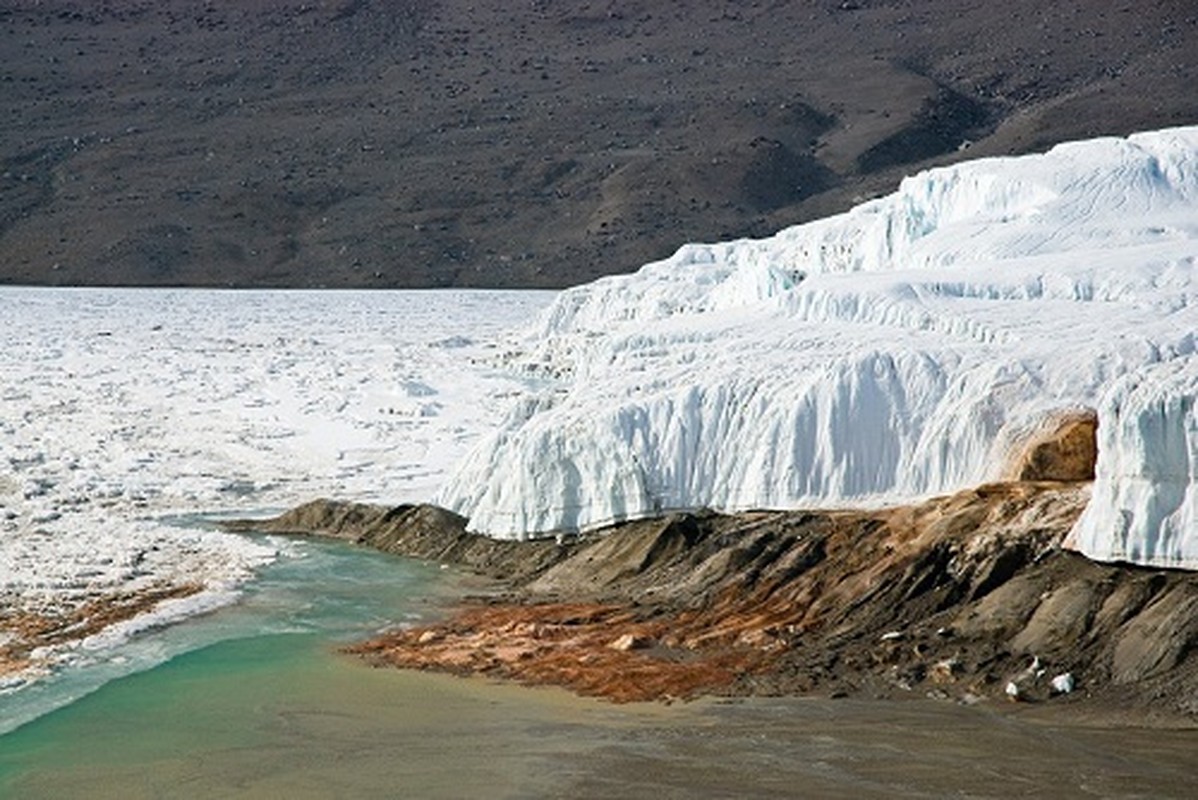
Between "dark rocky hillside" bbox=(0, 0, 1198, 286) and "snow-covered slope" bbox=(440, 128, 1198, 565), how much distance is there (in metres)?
67.4

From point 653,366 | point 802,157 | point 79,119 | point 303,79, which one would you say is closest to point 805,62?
point 802,157

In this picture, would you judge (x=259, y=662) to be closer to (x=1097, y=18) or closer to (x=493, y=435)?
(x=493, y=435)

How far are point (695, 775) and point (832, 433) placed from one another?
4295 millimetres

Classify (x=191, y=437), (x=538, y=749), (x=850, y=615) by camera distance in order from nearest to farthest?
(x=538, y=749) → (x=850, y=615) → (x=191, y=437)

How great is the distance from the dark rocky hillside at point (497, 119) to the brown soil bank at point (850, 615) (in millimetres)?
70791

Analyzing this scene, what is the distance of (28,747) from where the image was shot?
847 cm

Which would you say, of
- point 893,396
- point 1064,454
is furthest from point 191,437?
point 1064,454

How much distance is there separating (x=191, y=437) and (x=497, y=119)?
277ft

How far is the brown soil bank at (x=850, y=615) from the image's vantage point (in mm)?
8945

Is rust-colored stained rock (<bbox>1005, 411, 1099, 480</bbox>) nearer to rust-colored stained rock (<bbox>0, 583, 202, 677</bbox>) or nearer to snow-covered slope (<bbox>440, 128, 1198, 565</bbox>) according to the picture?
snow-covered slope (<bbox>440, 128, 1198, 565</bbox>)

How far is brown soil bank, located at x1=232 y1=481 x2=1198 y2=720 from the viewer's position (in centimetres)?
895

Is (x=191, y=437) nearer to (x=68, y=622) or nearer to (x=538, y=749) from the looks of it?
(x=68, y=622)

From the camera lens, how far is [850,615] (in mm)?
10000

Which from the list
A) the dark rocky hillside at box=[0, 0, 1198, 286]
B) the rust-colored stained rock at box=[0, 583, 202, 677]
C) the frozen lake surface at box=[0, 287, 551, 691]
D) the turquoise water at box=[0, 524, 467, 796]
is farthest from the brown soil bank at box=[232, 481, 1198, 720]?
the dark rocky hillside at box=[0, 0, 1198, 286]
